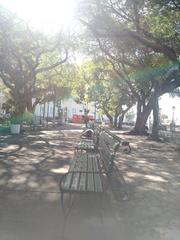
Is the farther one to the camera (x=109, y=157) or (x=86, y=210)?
(x=109, y=157)

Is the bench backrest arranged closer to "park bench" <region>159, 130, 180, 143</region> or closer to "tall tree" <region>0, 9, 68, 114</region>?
"tall tree" <region>0, 9, 68, 114</region>

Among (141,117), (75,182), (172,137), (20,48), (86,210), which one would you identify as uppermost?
(20,48)

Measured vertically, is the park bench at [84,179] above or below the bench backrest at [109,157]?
below

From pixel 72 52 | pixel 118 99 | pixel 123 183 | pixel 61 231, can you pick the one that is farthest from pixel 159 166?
pixel 118 99

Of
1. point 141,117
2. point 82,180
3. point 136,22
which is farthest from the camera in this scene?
point 141,117

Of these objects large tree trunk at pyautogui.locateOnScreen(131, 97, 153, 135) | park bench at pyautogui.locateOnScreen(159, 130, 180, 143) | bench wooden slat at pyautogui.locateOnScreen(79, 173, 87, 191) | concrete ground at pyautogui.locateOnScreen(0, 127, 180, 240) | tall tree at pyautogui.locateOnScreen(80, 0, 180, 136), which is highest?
tall tree at pyautogui.locateOnScreen(80, 0, 180, 136)

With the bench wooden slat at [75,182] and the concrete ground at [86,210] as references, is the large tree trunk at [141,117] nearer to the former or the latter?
the concrete ground at [86,210]

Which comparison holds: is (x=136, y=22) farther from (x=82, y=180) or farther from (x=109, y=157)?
(x=82, y=180)

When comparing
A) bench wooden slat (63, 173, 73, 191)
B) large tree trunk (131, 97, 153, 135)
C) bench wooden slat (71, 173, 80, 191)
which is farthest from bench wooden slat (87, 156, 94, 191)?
large tree trunk (131, 97, 153, 135)

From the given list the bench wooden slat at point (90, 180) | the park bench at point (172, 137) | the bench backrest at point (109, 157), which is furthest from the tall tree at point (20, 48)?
the bench wooden slat at point (90, 180)

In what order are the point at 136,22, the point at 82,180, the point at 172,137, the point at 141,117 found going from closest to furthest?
1. the point at 82,180
2. the point at 136,22
3. the point at 172,137
4. the point at 141,117

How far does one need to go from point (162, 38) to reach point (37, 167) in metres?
11.9

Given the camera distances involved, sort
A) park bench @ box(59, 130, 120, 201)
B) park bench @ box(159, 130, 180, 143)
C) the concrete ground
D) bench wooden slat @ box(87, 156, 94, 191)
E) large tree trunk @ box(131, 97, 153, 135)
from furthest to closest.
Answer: large tree trunk @ box(131, 97, 153, 135) → park bench @ box(159, 130, 180, 143) → bench wooden slat @ box(87, 156, 94, 191) → park bench @ box(59, 130, 120, 201) → the concrete ground

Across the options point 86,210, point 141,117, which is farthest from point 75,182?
point 141,117
